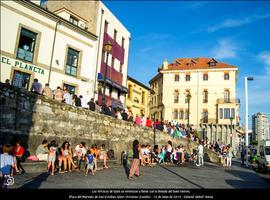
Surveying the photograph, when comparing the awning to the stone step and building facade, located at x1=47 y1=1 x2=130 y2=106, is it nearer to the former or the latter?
building facade, located at x1=47 y1=1 x2=130 y2=106

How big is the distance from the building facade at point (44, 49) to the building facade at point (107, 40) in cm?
85

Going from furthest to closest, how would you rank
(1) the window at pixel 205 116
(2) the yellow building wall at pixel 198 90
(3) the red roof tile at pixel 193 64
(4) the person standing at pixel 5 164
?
1. (3) the red roof tile at pixel 193 64
2. (1) the window at pixel 205 116
3. (2) the yellow building wall at pixel 198 90
4. (4) the person standing at pixel 5 164

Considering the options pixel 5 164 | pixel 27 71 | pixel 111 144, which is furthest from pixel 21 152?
pixel 27 71

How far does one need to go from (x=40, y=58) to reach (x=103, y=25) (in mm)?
8255

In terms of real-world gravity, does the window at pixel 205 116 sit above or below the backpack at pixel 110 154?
above

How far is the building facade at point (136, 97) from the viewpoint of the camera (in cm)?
3234

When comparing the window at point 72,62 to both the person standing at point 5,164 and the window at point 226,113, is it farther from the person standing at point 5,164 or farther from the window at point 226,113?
the window at point 226,113

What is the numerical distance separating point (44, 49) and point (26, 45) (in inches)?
53.8

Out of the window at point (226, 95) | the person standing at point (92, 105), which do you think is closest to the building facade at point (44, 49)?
the person standing at point (92, 105)

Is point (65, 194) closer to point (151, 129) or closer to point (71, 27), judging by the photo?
point (151, 129)

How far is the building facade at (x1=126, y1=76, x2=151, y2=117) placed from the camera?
3234 cm

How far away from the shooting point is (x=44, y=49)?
19.5m

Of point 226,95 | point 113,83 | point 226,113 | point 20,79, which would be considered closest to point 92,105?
point 20,79

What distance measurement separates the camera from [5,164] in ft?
18.6
